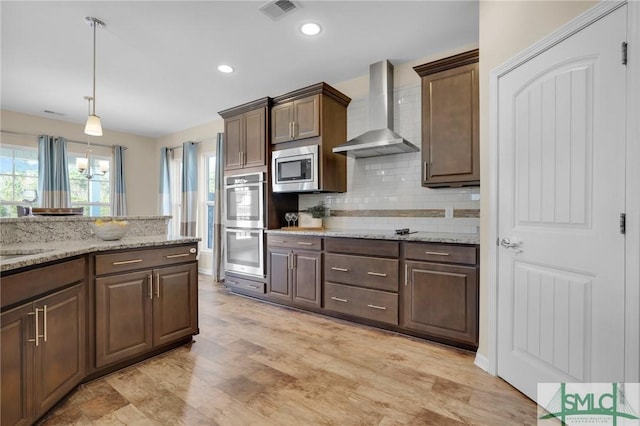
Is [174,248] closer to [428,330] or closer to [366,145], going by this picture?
[366,145]

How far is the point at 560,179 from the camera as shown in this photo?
1.65 m

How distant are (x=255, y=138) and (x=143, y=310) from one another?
2.51m

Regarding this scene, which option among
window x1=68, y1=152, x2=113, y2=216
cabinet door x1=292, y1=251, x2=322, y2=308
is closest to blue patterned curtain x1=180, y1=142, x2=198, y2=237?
window x1=68, y1=152, x2=113, y2=216

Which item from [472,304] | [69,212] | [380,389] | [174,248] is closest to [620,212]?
[472,304]

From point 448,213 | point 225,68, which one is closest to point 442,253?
point 448,213

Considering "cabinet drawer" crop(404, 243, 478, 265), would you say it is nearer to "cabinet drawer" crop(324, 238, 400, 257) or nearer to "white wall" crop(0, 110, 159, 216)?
Result: "cabinet drawer" crop(324, 238, 400, 257)

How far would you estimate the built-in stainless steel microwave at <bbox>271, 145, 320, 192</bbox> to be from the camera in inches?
140

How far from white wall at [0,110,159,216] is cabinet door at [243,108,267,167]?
350 cm

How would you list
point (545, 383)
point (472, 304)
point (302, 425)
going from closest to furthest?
point (302, 425), point (545, 383), point (472, 304)

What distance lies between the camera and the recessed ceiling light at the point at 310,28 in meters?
2.71

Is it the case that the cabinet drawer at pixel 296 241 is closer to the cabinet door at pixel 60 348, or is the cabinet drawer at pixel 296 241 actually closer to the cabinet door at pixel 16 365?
the cabinet door at pixel 60 348

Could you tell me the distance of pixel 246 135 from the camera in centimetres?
414

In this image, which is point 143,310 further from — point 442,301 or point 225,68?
Answer: point 225,68

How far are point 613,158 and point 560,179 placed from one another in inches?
10.3
